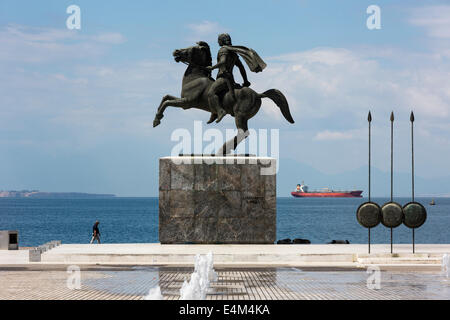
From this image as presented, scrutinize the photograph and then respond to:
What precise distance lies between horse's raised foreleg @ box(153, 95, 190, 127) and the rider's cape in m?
2.26

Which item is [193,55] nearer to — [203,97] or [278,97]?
[203,97]

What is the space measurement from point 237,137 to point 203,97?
1.69 m

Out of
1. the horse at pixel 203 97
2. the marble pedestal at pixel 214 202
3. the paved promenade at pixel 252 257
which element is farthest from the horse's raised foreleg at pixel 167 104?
the paved promenade at pixel 252 257

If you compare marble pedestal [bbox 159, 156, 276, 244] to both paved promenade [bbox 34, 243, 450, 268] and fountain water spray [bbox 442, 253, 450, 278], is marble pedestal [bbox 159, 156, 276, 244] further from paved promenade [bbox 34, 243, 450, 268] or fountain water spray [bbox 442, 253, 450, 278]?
fountain water spray [bbox 442, 253, 450, 278]

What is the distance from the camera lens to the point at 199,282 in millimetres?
15141

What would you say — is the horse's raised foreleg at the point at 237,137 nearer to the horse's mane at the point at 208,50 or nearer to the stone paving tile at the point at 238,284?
the horse's mane at the point at 208,50

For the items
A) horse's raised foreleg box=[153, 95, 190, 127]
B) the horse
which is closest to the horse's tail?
the horse

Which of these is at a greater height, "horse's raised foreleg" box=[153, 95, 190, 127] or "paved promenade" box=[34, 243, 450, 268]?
"horse's raised foreleg" box=[153, 95, 190, 127]

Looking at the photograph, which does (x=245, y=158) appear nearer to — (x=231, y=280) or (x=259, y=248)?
(x=259, y=248)

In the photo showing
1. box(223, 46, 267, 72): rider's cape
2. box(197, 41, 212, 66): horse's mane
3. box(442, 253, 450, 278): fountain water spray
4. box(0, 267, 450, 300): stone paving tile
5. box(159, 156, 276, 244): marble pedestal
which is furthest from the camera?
box(197, 41, 212, 66): horse's mane

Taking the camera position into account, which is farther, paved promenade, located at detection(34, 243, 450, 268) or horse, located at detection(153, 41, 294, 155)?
A: horse, located at detection(153, 41, 294, 155)

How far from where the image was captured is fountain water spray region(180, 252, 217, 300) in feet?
46.1

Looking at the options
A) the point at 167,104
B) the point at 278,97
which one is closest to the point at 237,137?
the point at 278,97
